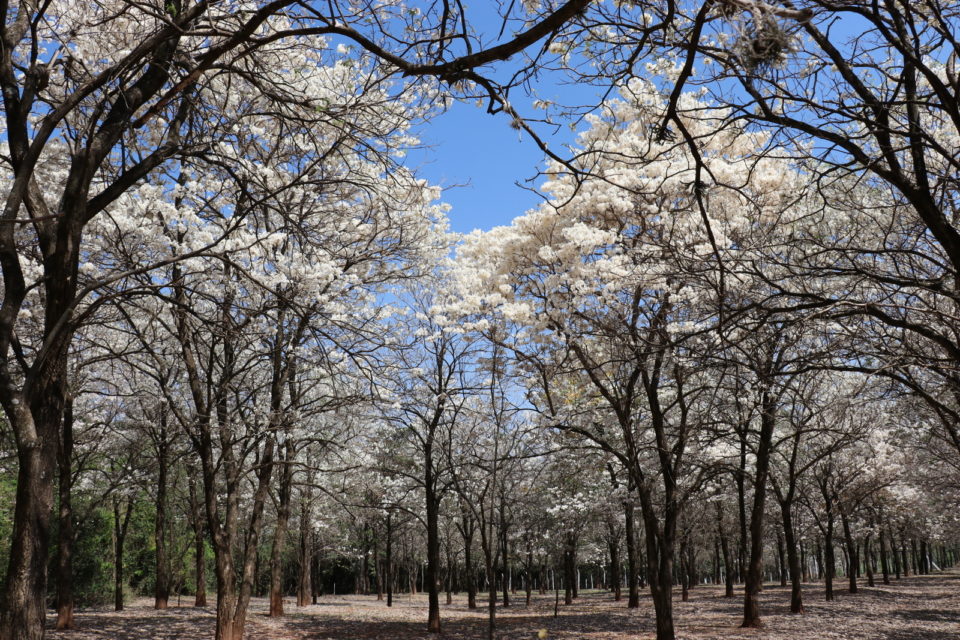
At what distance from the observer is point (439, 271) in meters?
16.1

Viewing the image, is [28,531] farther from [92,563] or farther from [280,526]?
[92,563]

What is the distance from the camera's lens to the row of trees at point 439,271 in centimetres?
376

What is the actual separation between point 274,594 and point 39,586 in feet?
56.2

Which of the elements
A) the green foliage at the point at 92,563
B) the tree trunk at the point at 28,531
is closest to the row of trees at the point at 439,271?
the tree trunk at the point at 28,531

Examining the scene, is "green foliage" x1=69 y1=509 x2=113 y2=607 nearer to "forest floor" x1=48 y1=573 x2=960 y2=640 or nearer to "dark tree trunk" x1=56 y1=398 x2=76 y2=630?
"forest floor" x1=48 y1=573 x2=960 y2=640

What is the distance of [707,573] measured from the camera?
74.9 metres

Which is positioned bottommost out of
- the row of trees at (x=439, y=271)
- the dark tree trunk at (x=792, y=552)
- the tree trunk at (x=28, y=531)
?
the dark tree trunk at (x=792, y=552)

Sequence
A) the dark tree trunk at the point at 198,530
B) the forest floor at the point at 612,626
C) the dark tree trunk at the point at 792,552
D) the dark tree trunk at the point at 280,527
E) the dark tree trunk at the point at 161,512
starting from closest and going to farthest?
1. the forest floor at the point at 612,626
2. the dark tree trunk at the point at 280,527
3. the dark tree trunk at the point at 792,552
4. the dark tree trunk at the point at 161,512
5. the dark tree trunk at the point at 198,530

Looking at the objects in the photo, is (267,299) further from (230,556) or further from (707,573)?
(707,573)

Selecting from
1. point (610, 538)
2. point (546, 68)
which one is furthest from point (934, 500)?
point (546, 68)

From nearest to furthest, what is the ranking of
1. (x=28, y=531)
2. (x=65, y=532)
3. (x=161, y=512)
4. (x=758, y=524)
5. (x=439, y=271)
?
(x=28, y=531), (x=65, y=532), (x=758, y=524), (x=439, y=271), (x=161, y=512)

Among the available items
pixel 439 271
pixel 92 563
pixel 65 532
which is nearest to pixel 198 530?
pixel 92 563

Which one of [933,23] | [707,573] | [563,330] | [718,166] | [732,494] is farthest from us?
[707,573]

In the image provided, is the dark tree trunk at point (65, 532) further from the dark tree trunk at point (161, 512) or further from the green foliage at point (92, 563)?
the green foliage at point (92, 563)
